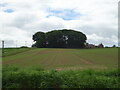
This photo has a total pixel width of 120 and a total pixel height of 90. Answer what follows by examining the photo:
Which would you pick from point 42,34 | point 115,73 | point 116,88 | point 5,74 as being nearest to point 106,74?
point 115,73

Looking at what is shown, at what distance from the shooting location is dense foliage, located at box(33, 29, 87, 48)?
205 ft

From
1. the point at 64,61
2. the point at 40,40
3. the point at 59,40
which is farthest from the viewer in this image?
the point at 40,40

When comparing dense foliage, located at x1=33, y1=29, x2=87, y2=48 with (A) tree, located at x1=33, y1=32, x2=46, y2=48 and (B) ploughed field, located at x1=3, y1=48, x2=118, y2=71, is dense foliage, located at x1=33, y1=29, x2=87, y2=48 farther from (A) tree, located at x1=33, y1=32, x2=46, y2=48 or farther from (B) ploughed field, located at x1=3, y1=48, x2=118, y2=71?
(B) ploughed field, located at x1=3, y1=48, x2=118, y2=71

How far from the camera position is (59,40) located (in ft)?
210

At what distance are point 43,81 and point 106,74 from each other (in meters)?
3.20

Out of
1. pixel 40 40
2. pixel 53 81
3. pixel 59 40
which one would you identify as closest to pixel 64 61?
pixel 53 81

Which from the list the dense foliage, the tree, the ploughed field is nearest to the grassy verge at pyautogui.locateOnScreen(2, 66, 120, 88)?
the ploughed field

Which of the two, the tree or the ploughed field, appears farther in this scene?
the tree

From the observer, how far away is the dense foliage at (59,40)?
205 ft

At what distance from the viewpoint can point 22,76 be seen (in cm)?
845

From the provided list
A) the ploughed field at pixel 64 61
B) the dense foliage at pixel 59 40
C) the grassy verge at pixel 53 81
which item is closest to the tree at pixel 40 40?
the dense foliage at pixel 59 40

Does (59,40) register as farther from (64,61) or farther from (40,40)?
(64,61)

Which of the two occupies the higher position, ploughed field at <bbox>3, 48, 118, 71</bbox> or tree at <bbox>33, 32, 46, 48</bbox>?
tree at <bbox>33, 32, 46, 48</bbox>

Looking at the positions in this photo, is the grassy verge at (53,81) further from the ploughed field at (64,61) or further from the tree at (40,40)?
the tree at (40,40)
